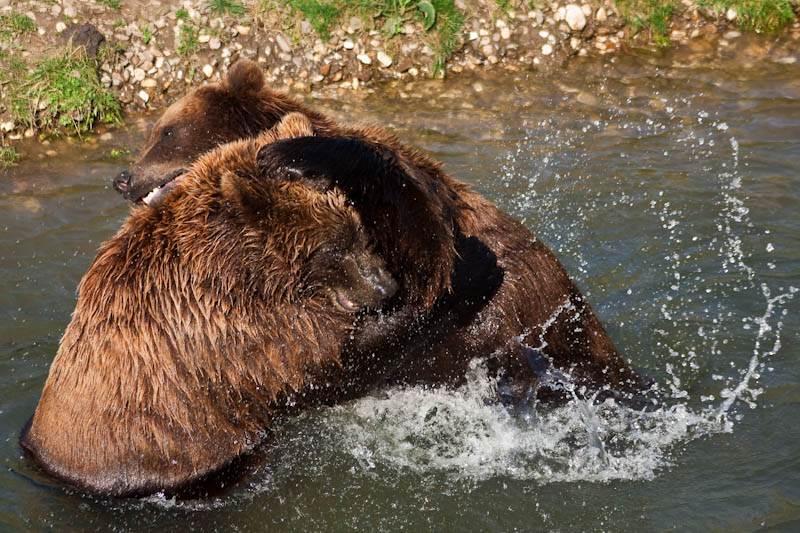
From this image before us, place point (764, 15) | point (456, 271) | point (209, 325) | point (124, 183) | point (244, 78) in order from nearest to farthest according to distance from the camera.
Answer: point (209, 325), point (456, 271), point (244, 78), point (124, 183), point (764, 15)

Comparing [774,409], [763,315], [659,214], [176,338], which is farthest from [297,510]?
[659,214]

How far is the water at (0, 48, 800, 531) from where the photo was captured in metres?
4.04

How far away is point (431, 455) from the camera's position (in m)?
4.48

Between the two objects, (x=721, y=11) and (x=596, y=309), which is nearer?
(x=596, y=309)

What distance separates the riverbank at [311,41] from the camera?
8.20 metres

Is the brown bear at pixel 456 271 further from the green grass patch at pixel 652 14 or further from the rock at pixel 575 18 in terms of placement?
the green grass patch at pixel 652 14

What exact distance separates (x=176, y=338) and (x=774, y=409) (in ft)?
9.72

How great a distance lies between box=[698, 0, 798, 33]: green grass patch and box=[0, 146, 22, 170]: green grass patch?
706cm

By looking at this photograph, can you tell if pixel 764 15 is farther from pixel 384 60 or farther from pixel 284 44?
pixel 284 44

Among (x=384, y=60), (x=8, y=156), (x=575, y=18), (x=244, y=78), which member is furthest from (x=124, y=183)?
(x=575, y=18)

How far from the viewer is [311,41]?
29.2ft

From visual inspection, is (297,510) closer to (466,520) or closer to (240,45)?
(466,520)

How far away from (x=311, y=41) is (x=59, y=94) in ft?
8.01

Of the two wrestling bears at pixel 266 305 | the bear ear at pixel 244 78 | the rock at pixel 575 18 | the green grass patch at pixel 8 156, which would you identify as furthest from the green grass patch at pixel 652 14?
the green grass patch at pixel 8 156
